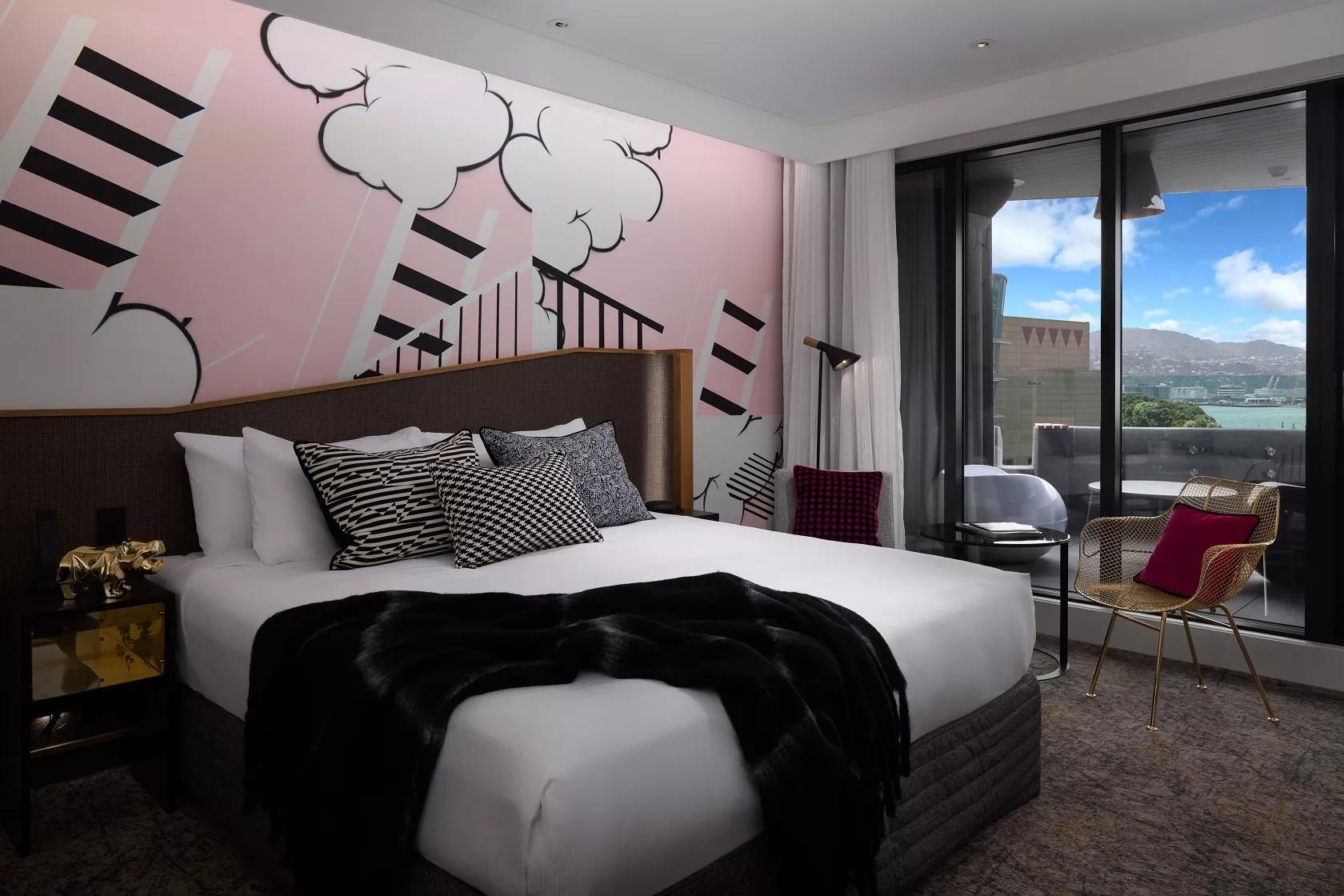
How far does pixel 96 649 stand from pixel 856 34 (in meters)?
3.46

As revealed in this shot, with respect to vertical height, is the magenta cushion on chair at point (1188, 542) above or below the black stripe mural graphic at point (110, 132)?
below

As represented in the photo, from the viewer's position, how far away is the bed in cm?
147

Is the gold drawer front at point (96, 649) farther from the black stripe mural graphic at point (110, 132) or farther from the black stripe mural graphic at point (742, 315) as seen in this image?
the black stripe mural graphic at point (742, 315)

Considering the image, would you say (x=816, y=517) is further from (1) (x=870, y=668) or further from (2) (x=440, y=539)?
(1) (x=870, y=668)

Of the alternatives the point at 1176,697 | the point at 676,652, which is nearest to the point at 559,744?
the point at 676,652

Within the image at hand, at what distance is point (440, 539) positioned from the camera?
9.70ft

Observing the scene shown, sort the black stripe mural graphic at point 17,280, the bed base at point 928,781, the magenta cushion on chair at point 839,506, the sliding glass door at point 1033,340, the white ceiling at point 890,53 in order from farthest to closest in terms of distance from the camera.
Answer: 1. the magenta cushion on chair at point 839,506
2. the sliding glass door at point 1033,340
3. the white ceiling at point 890,53
4. the black stripe mural graphic at point 17,280
5. the bed base at point 928,781

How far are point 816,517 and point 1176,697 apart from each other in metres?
1.75

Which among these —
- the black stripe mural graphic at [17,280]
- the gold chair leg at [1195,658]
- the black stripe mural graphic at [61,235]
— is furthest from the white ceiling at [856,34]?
the gold chair leg at [1195,658]

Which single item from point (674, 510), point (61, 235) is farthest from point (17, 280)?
point (674, 510)

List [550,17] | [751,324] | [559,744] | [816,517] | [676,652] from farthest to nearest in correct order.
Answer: [751,324] → [816,517] → [550,17] → [676,652] → [559,744]

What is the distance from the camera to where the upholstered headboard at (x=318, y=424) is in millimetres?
2715

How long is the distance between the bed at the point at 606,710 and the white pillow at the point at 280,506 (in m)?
0.10

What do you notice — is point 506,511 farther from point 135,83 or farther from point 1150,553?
point 1150,553
